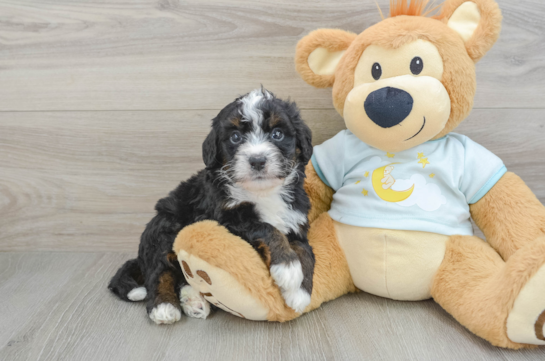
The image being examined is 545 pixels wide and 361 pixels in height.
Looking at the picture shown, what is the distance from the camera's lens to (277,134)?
1.46 m

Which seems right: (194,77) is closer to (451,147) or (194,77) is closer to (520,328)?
(451,147)

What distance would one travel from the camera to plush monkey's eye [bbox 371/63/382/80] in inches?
58.3

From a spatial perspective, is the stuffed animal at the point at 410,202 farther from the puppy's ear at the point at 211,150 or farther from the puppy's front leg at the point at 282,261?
the puppy's ear at the point at 211,150

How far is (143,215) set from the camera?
7.20 feet

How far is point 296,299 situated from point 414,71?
914mm

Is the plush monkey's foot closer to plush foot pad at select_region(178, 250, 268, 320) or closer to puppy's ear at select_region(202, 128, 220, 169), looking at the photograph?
plush foot pad at select_region(178, 250, 268, 320)

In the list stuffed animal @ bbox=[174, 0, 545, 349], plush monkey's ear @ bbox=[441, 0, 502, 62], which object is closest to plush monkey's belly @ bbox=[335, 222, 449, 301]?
stuffed animal @ bbox=[174, 0, 545, 349]

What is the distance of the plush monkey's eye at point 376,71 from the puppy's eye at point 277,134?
409mm

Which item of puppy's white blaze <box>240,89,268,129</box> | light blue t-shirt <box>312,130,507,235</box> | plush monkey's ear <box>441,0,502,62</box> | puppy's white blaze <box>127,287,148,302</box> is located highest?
plush monkey's ear <box>441,0,502,62</box>

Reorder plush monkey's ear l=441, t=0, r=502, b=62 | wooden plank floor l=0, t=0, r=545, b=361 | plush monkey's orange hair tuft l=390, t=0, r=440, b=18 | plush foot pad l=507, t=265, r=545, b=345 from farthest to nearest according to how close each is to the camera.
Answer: wooden plank floor l=0, t=0, r=545, b=361, plush monkey's orange hair tuft l=390, t=0, r=440, b=18, plush monkey's ear l=441, t=0, r=502, b=62, plush foot pad l=507, t=265, r=545, b=345

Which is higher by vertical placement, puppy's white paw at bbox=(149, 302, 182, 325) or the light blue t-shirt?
the light blue t-shirt

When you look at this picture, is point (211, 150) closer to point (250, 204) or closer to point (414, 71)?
point (250, 204)

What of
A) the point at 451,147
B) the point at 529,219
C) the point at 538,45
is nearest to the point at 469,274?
the point at 529,219

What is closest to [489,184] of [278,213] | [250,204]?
[278,213]
